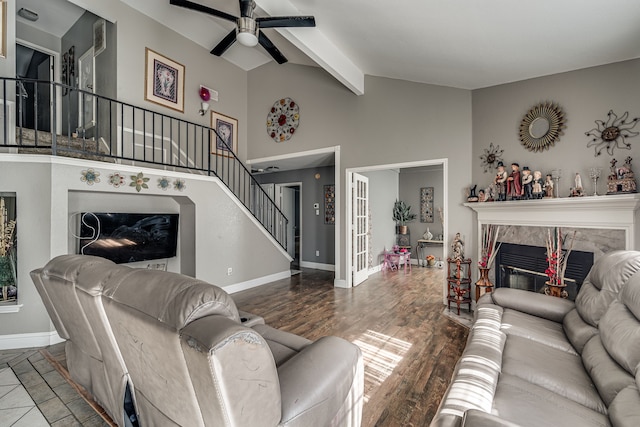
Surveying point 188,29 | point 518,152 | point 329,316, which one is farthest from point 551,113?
point 188,29

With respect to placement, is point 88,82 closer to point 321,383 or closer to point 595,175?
point 321,383

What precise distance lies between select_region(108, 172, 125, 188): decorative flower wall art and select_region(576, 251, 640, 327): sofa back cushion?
4579mm

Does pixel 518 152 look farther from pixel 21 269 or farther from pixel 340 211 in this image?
pixel 21 269

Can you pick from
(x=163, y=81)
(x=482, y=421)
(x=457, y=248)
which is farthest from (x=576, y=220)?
(x=163, y=81)

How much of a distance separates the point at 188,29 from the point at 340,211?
4132mm

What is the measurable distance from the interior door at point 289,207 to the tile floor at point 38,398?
5503 millimetres

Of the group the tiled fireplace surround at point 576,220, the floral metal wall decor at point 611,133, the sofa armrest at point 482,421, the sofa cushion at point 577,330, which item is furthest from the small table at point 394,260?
the sofa armrest at point 482,421

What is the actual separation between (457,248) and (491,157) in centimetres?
126

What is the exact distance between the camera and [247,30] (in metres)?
3.15

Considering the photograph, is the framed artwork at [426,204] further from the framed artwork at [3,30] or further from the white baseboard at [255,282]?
the framed artwork at [3,30]

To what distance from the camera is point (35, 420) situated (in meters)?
1.85

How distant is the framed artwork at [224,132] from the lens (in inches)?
224

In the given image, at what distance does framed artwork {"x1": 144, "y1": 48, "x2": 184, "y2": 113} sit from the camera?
4660 mm

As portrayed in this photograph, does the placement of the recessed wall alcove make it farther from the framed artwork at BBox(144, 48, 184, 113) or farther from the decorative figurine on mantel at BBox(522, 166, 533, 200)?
the decorative figurine on mantel at BBox(522, 166, 533, 200)
